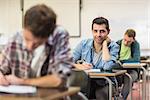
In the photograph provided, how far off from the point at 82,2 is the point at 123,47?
11.8 feet

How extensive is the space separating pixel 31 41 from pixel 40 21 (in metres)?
0.15

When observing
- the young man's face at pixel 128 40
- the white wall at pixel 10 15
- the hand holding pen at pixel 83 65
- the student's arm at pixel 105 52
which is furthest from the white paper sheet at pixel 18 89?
the white wall at pixel 10 15

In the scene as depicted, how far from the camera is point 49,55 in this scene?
5.91 ft

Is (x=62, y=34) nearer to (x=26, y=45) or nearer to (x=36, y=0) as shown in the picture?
(x=26, y=45)

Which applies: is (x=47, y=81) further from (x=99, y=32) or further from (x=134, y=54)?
(x=134, y=54)

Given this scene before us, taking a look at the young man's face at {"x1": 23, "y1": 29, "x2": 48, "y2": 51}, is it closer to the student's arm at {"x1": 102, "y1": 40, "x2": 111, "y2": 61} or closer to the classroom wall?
the student's arm at {"x1": 102, "y1": 40, "x2": 111, "y2": 61}

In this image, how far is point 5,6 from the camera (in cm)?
920

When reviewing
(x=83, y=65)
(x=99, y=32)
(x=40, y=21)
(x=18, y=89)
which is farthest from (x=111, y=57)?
(x=40, y=21)

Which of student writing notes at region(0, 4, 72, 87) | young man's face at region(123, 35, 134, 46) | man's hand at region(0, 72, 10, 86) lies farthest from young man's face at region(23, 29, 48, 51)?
young man's face at region(123, 35, 134, 46)

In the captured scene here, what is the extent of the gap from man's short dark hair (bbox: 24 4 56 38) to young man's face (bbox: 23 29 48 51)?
3 centimetres

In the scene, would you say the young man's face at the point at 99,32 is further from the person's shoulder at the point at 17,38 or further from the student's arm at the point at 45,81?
the student's arm at the point at 45,81

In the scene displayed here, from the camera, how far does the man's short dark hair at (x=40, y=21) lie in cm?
157

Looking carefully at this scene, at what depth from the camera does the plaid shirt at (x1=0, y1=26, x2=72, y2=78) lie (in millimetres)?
1773

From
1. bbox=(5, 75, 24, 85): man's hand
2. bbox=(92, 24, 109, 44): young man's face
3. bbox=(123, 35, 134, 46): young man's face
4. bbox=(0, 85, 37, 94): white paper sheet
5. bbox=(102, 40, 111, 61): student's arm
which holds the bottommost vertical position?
bbox=(0, 85, 37, 94): white paper sheet
